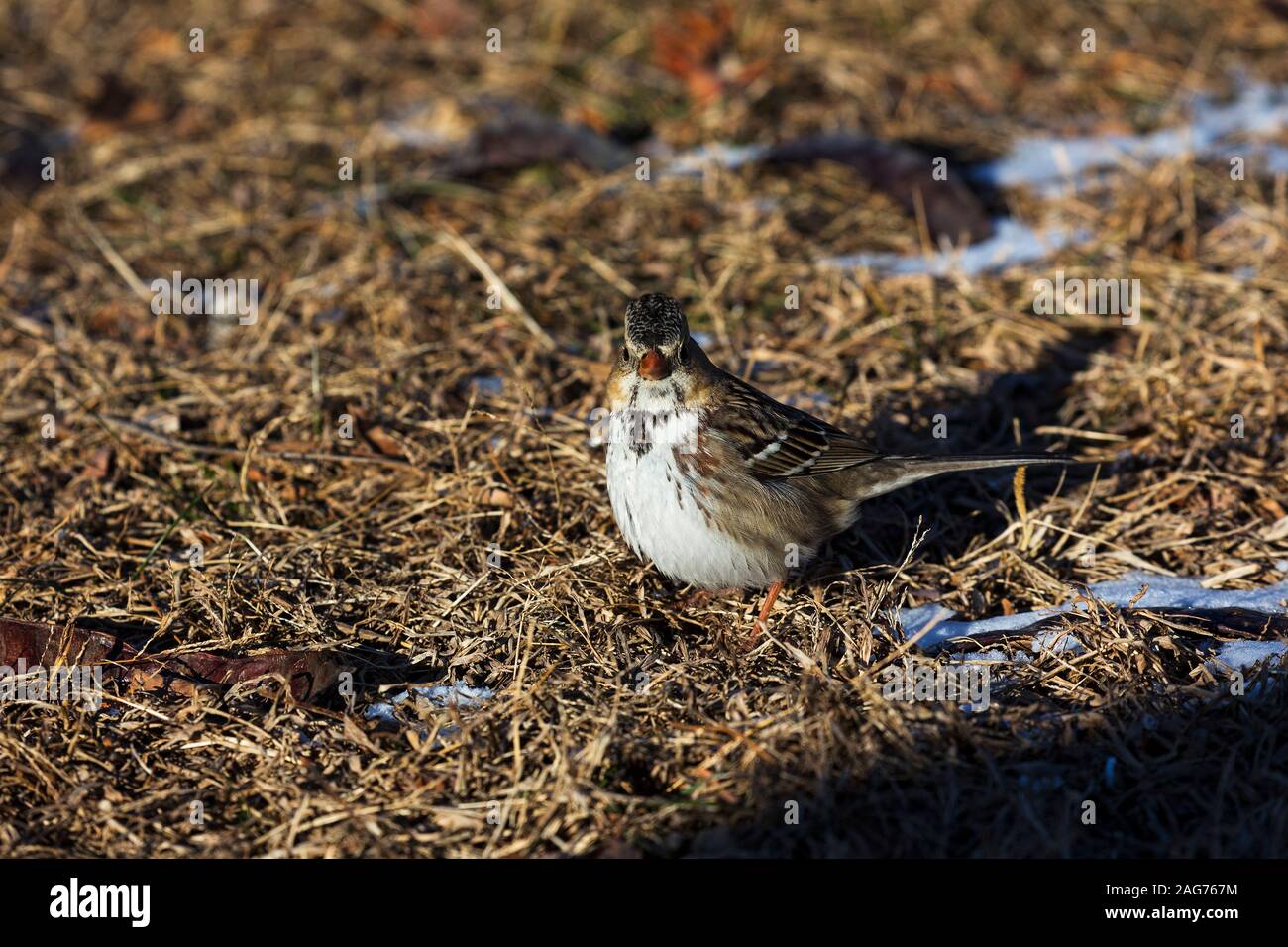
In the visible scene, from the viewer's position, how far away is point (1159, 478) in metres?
4.92

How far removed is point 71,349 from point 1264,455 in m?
5.32

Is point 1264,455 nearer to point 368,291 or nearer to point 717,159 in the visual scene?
point 717,159

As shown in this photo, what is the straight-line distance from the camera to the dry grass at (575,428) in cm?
347

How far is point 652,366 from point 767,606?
939mm

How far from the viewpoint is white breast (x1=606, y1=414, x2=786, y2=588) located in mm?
4078

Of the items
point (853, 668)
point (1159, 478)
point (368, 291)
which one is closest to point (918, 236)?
point (1159, 478)

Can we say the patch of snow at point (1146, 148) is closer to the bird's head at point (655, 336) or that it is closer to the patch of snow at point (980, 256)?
the patch of snow at point (980, 256)

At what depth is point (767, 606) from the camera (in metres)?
4.27

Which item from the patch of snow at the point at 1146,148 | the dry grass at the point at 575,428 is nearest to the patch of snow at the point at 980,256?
the dry grass at the point at 575,428

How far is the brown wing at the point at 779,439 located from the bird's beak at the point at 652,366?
0.29 meters

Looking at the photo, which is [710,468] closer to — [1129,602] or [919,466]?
[919,466]

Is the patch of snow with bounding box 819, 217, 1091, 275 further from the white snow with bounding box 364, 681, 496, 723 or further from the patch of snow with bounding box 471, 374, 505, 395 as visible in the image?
the white snow with bounding box 364, 681, 496, 723
